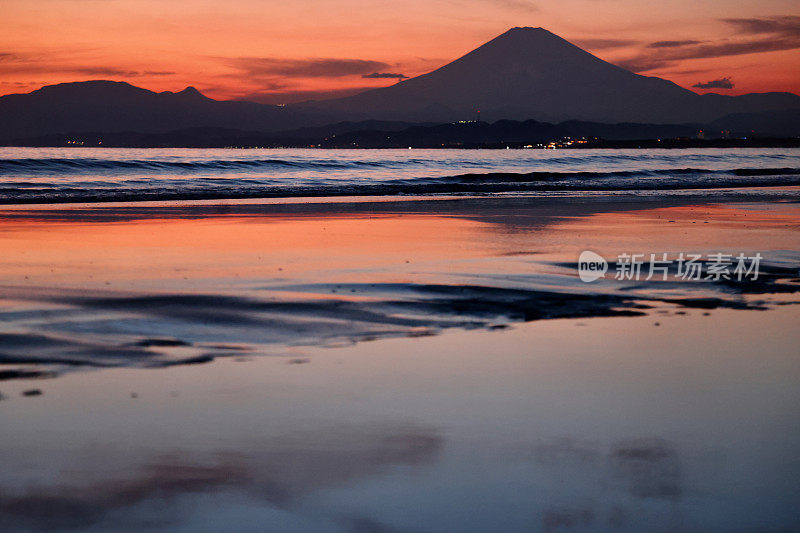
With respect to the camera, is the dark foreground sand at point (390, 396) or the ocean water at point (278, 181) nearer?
the dark foreground sand at point (390, 396)

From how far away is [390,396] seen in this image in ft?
12.9

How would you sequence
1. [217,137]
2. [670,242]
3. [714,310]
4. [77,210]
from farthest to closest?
[217,137]
[77,210]
[670,242]
[714,310]

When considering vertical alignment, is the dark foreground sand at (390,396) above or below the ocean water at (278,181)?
below

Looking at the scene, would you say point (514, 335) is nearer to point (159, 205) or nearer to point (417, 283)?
point (417, 283)

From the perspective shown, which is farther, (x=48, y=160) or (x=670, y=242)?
(x=48, y=160)

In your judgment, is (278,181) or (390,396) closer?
(390,396)

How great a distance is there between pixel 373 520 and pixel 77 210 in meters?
14.2

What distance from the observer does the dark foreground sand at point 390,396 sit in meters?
2.75

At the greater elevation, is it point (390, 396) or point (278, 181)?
point (278, 181)

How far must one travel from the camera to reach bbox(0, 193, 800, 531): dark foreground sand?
9.02ft

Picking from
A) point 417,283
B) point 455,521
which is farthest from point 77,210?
point 455,521

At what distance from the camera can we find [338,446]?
3.26 meters

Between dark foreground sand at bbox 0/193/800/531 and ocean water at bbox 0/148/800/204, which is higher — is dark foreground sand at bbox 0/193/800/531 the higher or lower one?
the lower one

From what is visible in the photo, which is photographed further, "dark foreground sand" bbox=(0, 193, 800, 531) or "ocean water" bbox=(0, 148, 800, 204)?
"ocean water" bbox=(0, 148, 800, 204)
